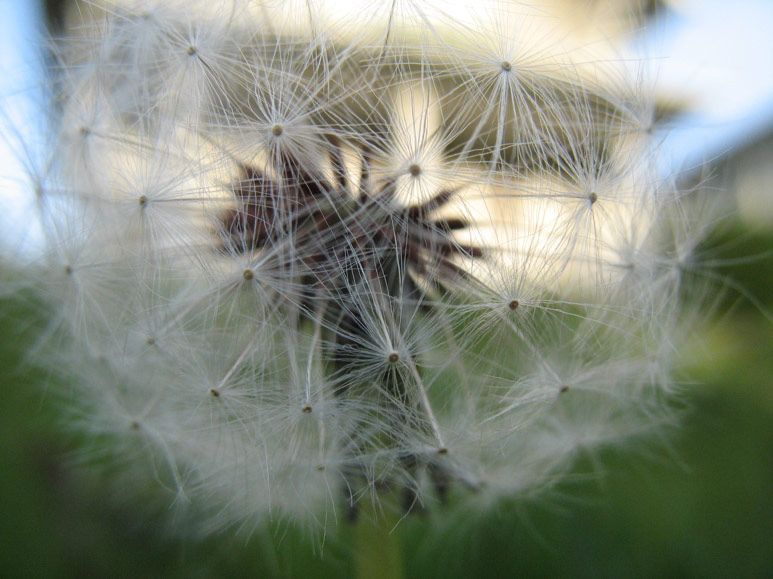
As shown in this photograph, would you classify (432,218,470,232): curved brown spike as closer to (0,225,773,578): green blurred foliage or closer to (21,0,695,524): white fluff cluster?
(21,0,695,524): white fluff cluster

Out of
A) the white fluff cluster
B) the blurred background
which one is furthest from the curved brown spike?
the blurred background

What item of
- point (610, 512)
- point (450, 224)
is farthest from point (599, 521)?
point (450, 224)

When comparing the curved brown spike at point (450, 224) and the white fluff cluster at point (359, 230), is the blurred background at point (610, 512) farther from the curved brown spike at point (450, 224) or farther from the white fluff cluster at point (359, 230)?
the curved brown spike at point (450, 224)

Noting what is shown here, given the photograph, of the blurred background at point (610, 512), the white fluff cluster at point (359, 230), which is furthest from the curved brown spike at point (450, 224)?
the blurred background at point (610, 512)

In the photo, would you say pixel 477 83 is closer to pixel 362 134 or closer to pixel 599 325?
pixel 362 134

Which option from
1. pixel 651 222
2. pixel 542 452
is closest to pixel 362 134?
pixel 651 222

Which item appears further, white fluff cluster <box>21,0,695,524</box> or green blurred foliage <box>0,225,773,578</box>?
green blurred foliage <box>0,225,773,578</box>
